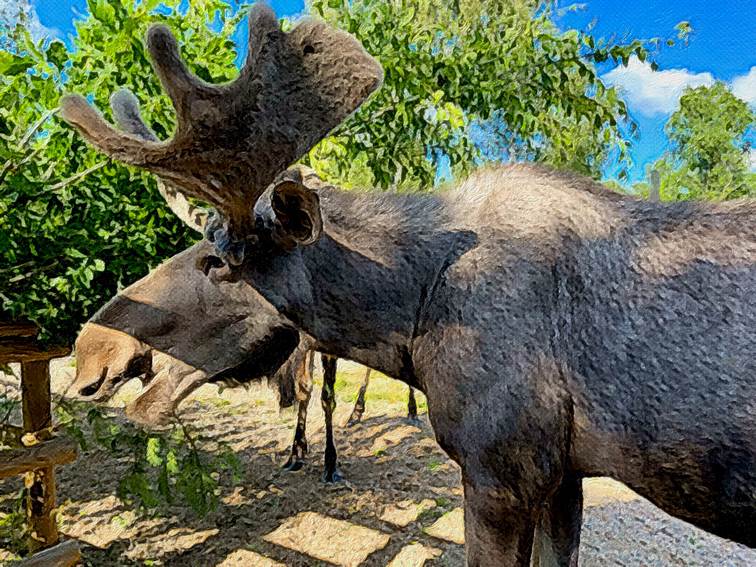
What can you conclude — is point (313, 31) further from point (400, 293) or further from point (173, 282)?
point (173, 282)

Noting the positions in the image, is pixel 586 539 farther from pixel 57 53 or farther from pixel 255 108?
pixel 57 53

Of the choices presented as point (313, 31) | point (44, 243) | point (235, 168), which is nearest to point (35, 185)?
point (44, 243)

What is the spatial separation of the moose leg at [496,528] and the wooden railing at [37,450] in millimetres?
2718

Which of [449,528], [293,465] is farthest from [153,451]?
[293,465]

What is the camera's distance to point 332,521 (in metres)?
5.85

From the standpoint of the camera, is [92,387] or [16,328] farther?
[16,328]

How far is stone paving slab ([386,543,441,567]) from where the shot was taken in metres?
5.03

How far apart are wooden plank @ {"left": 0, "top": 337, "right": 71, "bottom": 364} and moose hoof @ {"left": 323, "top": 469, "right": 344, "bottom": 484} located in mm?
3480

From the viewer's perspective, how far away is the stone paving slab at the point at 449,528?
546cm

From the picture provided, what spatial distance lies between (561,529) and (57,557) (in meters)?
3.05

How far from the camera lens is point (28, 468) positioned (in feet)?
13.5

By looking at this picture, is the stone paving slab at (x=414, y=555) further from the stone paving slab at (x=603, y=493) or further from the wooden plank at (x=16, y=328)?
the wooden plank at (x=16, y=328)

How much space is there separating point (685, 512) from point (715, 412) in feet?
1.24

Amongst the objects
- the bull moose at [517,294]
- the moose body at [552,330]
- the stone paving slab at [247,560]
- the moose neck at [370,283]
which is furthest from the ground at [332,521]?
the bull moose at [517,294]
